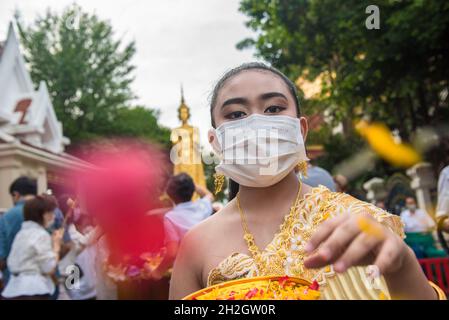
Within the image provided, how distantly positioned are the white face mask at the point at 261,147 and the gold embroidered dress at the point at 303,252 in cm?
13

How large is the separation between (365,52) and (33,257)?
8.98 m

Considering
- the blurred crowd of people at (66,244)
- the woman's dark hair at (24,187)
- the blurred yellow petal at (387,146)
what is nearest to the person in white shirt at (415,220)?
the blurred crowd of people at (66,244)

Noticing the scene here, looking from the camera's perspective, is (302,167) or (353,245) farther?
(302,167)

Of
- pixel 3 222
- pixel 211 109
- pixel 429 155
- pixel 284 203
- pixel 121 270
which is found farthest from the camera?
pixel 429 155

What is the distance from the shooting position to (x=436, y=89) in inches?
496

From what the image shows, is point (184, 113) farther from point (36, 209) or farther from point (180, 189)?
point (36, 209)

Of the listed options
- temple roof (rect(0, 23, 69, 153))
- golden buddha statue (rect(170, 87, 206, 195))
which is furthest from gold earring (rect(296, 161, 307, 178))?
temple roof (rect(0, 23, 69, 153))

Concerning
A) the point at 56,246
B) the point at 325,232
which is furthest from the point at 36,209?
the point at 325,232

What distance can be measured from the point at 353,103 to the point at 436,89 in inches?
85.1

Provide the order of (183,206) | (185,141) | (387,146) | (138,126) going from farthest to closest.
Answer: (138,126), (387,146), (185,141), (183,206)

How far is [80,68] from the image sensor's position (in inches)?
872
